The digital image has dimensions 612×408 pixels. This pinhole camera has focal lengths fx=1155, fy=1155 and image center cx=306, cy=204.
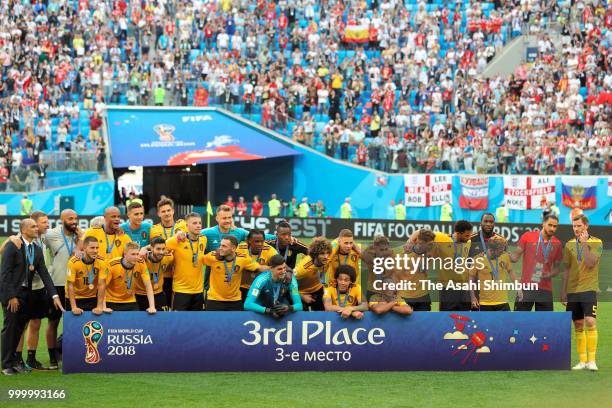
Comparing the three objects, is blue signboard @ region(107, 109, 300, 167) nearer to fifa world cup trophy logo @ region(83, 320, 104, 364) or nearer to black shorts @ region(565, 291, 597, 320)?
fifa world cup trophy logo @ region(83, 320, 104, 364)

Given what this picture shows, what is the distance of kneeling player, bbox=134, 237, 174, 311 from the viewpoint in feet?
45.6

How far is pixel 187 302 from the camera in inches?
567

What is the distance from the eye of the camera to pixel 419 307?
14.2m

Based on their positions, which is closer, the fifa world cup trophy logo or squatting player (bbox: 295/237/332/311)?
the fifa world cup trophy logo

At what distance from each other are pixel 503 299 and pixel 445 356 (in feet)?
3.45

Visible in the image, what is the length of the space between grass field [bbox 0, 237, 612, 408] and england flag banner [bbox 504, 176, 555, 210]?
24589 millimetres

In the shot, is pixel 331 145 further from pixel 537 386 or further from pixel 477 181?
pixel 537 386

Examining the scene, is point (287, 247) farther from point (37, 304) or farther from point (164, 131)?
point (164, 131)

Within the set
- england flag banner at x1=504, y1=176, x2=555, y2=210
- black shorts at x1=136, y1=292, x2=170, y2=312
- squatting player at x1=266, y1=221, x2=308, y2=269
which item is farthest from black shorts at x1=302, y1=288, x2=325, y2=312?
england flag banner at x1=504, y1=176, x2=555, y2=210

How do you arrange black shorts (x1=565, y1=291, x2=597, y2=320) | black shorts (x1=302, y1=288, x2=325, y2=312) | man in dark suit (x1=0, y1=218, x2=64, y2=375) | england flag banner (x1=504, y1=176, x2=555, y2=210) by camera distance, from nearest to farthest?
1. man in dark suit (x1=0, y1=218, x2=64, y2=375)
2. black shorts (x1=565, y1=291, x2=597, y2=320)
3. black shorts (x1=302, y1=288, x2=325, y2=312)
4. england flag banner (x1=504, y1=176, x2=555, y2=210)

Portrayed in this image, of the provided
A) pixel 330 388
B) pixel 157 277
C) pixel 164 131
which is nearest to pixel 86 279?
pixel 157 277

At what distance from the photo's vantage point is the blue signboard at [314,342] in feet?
43.9

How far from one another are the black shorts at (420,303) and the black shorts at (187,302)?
261cm

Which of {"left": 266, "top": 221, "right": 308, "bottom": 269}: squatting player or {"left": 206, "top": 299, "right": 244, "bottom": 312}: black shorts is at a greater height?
{"left": 266, "top": 221, "right": 308, "bottom": 269}: squatting player
